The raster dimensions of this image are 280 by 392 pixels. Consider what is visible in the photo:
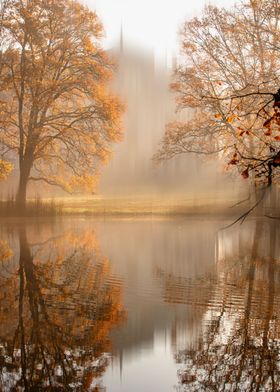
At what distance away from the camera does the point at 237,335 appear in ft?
29.5

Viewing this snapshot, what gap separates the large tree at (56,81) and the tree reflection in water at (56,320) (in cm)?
1877

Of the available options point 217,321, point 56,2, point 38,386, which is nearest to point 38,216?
point 56,2

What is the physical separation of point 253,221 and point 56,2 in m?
15.3

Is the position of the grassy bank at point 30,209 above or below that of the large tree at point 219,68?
below

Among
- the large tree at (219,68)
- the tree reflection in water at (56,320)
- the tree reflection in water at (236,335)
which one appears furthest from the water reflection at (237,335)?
the large tree at (219,68)

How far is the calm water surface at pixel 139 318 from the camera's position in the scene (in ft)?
23.7

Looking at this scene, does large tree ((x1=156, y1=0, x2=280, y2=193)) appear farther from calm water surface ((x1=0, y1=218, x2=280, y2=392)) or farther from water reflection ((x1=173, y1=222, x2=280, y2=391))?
water reflection ((x1=173, y1=222, x2=280, y2=391))

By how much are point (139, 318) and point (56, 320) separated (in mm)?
1262

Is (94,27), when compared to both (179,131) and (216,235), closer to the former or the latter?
(179,131)

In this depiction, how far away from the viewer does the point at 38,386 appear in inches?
267

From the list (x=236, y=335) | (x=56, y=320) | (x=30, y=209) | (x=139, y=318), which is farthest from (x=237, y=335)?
(x=30, y=209)

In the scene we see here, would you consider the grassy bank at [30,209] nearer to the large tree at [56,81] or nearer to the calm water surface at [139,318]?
the large tree at [56,81]

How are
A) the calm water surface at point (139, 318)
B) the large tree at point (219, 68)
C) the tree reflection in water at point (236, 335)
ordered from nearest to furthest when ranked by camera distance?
the tree reflection in water at point (236, 335), the calm water surface at point (139, 318), the large tree at point (219, 68)

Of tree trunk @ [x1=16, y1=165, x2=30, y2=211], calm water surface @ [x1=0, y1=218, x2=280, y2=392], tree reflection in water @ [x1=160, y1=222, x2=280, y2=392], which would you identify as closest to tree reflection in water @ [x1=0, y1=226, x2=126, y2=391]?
calm water surface @ [x1=0, y1=218, x2=280, y2=392]
